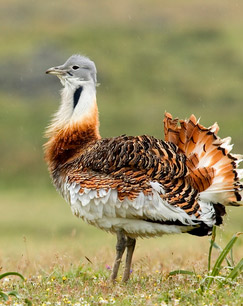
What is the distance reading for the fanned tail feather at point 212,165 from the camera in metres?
5.12

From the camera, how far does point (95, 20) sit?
1111 inches

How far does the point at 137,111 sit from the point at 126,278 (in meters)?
15.8

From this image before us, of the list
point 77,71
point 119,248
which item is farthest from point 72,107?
point 119,248

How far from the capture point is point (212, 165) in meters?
5.22

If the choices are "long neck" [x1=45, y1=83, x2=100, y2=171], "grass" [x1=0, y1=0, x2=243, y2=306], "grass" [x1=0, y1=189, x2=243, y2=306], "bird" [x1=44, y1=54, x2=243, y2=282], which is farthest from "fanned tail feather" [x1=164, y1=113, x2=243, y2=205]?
"long neck" [x1=45, y1=83, x2=100, y2=171]

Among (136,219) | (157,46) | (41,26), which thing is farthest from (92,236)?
(41,26)

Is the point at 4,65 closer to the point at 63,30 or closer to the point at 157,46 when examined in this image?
the point at 63,30

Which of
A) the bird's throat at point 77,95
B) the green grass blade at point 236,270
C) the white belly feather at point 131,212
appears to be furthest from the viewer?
the bird's throat at point 77,95

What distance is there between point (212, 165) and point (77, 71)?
1.61 meters

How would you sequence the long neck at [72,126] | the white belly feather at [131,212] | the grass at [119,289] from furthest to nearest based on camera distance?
1. the long neck at [72,126]
2. the white belly feather at [131,212]
3. the grass at [119,289]

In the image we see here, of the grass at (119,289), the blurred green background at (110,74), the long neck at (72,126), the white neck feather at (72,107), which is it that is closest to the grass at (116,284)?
the grass at (119,289)

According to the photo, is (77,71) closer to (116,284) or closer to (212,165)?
(212,165)

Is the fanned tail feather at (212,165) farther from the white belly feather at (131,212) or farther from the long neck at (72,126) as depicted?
the long neck at (72,126)

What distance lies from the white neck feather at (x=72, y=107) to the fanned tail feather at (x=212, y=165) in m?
0.95
